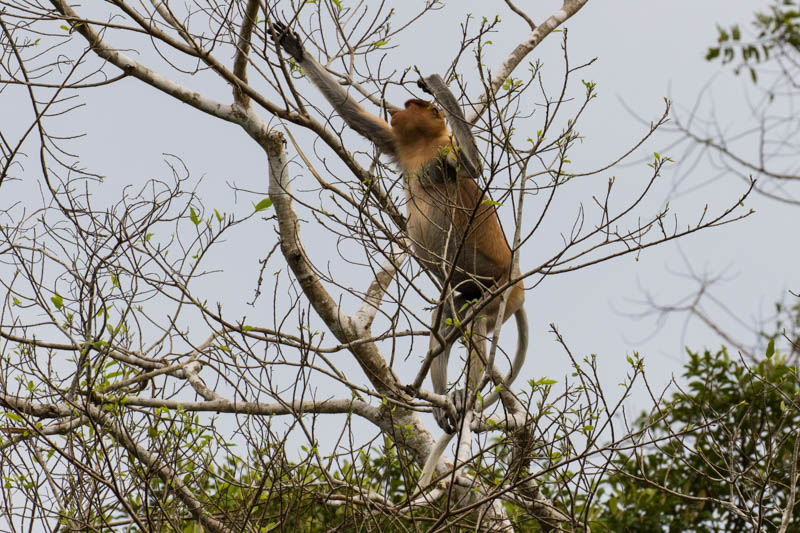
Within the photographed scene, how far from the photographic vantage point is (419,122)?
458 cm

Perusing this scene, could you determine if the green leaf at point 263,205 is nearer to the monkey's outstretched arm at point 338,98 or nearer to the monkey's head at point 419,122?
the monkey's outstretched arm at point 338,98

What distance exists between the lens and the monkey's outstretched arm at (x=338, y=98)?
14.0ft

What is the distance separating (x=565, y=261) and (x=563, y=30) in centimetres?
69

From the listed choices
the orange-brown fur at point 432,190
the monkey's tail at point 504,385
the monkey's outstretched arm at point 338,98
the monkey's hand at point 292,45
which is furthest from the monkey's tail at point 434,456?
the monkey's hand at point 292,45

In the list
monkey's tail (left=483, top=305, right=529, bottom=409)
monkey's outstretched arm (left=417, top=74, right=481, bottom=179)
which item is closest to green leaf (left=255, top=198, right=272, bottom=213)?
monkey's outstretched arm (left=417, top=74, right=481, bottom=179)

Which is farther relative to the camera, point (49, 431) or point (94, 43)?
point (94, 43)

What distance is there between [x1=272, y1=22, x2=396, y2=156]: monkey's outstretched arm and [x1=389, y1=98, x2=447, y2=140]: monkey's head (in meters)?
0.10

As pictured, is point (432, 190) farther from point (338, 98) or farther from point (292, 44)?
point (292, 44)

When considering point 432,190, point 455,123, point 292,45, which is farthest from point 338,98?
point 455,123

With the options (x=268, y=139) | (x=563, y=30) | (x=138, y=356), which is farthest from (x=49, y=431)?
(x=563, y=30)

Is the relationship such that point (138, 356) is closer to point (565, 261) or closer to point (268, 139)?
A: point (268, 139)

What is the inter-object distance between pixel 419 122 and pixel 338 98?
1.36 ft

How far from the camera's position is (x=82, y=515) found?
2.65 m

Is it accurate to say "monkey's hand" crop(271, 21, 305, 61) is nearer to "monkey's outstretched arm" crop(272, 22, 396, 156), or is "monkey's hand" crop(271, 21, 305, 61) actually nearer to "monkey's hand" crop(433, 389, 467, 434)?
"monkey's outstretched arm" crop(272, 22, 396, 156)
